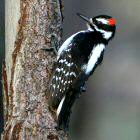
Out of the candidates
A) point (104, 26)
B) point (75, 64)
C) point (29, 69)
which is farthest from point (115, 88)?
point (29, 69)

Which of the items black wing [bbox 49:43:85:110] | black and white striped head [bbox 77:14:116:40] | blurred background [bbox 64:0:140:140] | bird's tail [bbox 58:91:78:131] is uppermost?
black and white striped head [bbox 77:14:116:40]

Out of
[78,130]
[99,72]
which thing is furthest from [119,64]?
[78,130]

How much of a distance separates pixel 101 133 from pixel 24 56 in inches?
277

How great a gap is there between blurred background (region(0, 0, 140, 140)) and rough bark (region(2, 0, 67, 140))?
252 inches

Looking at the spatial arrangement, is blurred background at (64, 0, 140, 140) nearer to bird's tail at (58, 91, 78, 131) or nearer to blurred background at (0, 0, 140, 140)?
blurred background at (0, 0, 140, 140)

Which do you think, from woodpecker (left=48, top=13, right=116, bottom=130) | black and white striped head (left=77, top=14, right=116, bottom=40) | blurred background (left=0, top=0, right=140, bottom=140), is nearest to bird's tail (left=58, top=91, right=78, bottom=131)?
woodpecker (left=48, top=13, right=116, bottom=130)

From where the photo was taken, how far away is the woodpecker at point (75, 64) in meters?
6.91

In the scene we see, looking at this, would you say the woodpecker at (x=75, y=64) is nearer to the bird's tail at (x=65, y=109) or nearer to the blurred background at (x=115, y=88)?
the bird's tail at (x=65, y=109)

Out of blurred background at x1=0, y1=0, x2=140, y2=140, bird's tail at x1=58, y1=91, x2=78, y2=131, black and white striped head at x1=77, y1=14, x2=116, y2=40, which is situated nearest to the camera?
bird's tail at x1=58, y1=91, x2=78, y2=131

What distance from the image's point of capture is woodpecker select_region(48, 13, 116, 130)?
691 centimetres

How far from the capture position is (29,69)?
6.95 m

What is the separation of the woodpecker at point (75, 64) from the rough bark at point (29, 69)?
0.09m

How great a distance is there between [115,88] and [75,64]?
6658 mm

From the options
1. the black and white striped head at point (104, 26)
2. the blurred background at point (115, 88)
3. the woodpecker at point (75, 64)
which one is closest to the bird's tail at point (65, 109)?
the woodpecker at point (75, 64)
